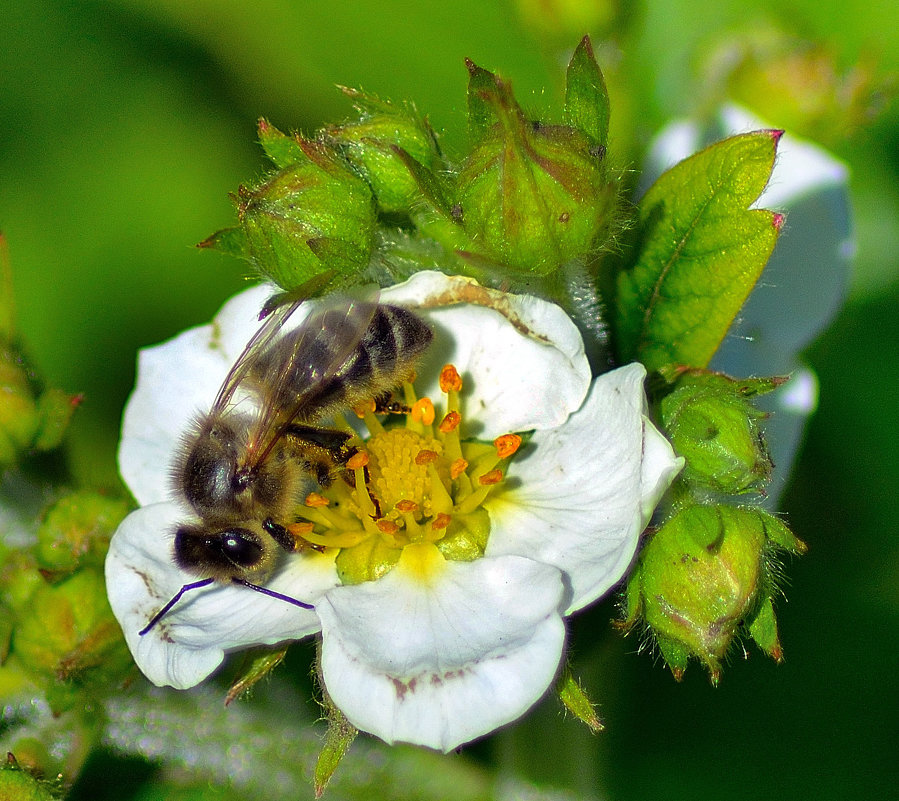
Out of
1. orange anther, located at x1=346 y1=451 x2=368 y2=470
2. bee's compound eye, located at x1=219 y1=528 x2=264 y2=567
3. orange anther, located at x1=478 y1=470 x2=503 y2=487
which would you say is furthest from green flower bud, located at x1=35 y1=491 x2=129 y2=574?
orange anther, located at x1=478 y1=470 x2=503 y2=487

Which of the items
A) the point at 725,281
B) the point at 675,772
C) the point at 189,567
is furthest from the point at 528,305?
the point at 675,772

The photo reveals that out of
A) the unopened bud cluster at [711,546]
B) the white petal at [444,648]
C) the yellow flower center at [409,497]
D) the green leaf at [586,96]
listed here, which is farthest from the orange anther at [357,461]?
the green leaf at [586,96]

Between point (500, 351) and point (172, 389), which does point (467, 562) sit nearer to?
point (500, 351)

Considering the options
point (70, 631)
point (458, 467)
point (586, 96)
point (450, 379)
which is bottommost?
point (70, 631)

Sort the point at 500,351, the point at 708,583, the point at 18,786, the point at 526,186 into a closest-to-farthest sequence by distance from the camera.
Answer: the point at 526,186
the point at 708,583
the point at 18,786
the point at 500,351

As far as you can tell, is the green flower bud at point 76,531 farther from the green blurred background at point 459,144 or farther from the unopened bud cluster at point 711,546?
the unopened bud cluster at point 711,546

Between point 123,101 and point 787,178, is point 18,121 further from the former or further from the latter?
point 787,178

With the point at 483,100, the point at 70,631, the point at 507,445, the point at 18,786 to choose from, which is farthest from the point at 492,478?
the point at 18,786
